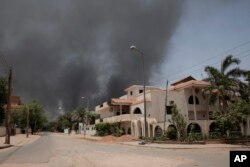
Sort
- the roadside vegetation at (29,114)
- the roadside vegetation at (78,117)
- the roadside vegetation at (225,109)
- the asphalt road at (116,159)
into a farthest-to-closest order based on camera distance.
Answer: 1. the roadside vegetation at (29,114)
2. the roadside vegetation at (78,117)
3. the roadside vegetation at (225,109)
4. the asphalt road at (116,159)

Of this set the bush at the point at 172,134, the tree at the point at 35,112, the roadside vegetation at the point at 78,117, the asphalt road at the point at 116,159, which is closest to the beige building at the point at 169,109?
the bush at the point at 172,134

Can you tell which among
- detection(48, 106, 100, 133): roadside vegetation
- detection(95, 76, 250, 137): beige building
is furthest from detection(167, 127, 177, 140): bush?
detection(48, 106, 100, 133): roadside vegetation

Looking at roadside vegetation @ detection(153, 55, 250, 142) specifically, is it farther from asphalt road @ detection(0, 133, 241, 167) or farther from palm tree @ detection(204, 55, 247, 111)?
asphalt road @ detection(0, 133, 241, 167)

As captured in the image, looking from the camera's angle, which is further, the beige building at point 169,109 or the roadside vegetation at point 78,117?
the roadside vegetation at point 78,117

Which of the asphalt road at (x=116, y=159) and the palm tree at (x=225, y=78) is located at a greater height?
the palm tree at (x=225, y=78)

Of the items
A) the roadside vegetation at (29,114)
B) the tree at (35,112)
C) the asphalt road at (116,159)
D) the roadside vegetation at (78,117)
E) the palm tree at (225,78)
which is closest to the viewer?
the asphalt road at (116,159)

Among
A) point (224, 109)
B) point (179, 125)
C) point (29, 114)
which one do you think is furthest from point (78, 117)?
point (179, 125)

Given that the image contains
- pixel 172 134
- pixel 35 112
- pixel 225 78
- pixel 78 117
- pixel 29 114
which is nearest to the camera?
pixel 172 134

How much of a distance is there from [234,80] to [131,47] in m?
19.0

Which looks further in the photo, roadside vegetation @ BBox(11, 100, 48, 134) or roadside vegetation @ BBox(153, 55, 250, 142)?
roadside vegetation @ BBox(11, 100, 48, 134)

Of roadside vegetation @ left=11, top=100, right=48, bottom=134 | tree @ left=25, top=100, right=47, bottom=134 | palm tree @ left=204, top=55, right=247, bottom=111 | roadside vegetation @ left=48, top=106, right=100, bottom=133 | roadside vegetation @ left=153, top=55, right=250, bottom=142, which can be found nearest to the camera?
roadside vegetation @ left=153, top=55, right=250, bottom=142

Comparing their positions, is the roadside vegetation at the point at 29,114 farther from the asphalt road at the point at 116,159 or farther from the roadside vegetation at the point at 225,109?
the asphalt road at the point at 116,159

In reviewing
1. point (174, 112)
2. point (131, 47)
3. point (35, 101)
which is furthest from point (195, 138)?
point (35, 101)

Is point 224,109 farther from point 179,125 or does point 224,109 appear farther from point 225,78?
point 179,125
